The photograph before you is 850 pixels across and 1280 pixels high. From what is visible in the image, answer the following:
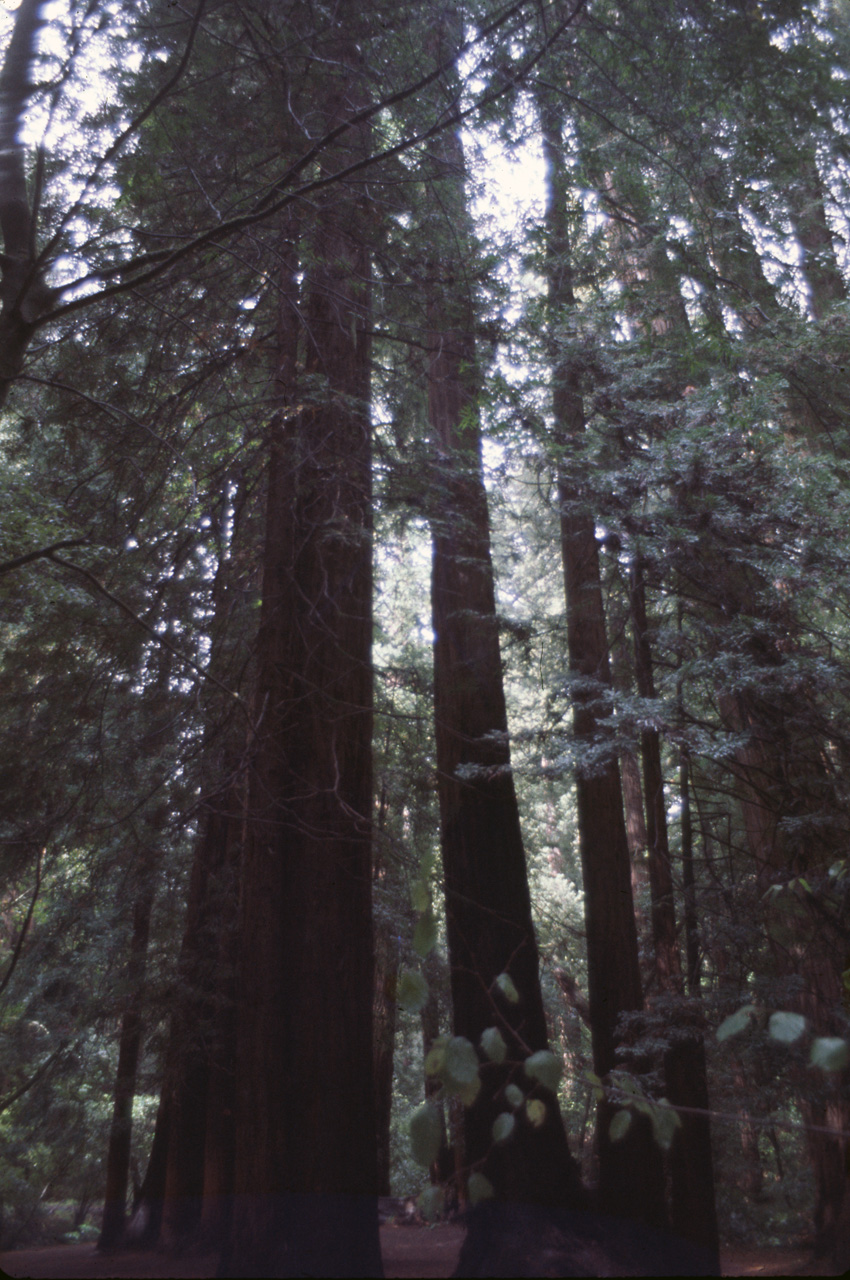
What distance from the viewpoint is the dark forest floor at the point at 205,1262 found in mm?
1684

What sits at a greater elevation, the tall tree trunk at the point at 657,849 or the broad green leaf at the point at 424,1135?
the tall tree trunk at the point at 657,849

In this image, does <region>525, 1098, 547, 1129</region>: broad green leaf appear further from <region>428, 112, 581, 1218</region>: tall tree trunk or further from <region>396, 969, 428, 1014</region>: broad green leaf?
<region>428, 112, 581, 1218</region>: tall tree trunk

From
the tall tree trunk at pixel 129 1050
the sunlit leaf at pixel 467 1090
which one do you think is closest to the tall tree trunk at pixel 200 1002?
the tall tree trunk at pixel 129 1050

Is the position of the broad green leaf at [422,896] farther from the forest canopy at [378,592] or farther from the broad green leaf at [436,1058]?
the forest canopy at [378,592]

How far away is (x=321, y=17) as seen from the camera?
13.0ft

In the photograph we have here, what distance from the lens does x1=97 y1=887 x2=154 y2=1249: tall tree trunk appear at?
5969mm

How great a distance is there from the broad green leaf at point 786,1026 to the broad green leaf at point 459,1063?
0.55 m

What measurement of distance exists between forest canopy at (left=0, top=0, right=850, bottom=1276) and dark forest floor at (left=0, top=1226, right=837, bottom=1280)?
22 cm

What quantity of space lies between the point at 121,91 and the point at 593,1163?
7.39m

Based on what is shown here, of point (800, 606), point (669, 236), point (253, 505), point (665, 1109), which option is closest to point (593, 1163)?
point (800, 606)

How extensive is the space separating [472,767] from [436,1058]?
3.81 metres

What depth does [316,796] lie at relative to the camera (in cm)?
437

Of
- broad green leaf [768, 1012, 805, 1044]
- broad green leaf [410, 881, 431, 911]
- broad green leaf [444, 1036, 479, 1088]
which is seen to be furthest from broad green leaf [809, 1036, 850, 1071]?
broad green leaf [410, 881, 431, 911]

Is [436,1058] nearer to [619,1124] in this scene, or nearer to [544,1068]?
[544,1068]
